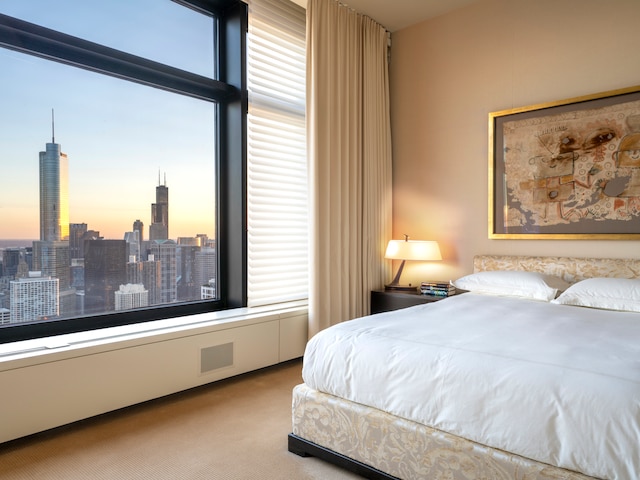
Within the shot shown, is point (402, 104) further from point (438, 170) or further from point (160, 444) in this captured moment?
point (160, 444)

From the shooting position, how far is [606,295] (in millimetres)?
2721

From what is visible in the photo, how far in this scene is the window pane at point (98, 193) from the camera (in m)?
2.54

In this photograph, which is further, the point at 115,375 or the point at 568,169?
the point at 568,169

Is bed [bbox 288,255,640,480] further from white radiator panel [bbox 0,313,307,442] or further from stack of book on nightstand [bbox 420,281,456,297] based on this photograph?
stack of book on nightstand [bbox 420,281,456,297]

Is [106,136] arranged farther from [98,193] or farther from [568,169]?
[568,169]

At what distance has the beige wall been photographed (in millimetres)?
3266

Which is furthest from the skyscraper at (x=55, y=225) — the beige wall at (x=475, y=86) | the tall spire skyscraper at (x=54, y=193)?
the beige wall at (x=475, y=86)

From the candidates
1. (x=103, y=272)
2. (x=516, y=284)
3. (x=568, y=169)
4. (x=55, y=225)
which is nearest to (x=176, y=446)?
(x=103, y=272)

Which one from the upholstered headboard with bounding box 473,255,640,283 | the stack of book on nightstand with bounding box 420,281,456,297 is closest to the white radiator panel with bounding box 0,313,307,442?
the stack of book on nightstand with bounding box 420,281,456,297

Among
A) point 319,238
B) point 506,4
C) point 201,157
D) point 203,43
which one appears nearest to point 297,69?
point 203,43

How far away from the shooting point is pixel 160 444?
2.22 m

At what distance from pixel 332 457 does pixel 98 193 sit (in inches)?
80.8

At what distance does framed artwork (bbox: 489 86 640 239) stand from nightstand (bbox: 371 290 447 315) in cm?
75

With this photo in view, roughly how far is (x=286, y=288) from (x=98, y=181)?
61.7 inches
